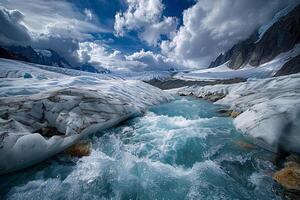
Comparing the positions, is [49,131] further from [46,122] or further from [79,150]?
[79,150]

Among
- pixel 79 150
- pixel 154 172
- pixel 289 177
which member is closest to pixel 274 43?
pixel 289 177

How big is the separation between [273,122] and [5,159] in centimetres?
960

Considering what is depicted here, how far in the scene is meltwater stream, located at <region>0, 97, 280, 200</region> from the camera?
4852mm

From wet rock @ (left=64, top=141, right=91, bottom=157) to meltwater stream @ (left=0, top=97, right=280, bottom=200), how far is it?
233 mm

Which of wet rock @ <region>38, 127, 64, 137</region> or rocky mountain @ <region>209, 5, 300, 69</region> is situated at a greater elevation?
rocky mountain @ <region>209, 5, 300, 69</region>

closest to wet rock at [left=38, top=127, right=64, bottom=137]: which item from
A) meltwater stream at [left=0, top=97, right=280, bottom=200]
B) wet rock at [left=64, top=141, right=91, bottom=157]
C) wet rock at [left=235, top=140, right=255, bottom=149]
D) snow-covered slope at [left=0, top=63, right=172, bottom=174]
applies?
snow-covered slope at [left=0, top=63, right=172, bottom=174]

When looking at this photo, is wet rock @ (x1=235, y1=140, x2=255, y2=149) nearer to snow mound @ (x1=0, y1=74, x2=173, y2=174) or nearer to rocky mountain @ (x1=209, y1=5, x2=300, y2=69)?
snow mound @ (x1=0, y1=74, x2=173, y2=174)

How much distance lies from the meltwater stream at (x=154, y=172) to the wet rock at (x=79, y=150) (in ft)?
0.76

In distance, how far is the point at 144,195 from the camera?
489cm

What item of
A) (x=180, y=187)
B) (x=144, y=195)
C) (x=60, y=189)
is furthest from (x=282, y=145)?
(x=60, y=189)

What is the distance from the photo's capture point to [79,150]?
22.1 ft

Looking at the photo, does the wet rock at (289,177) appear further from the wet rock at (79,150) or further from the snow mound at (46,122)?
the snow mound at (46,122)

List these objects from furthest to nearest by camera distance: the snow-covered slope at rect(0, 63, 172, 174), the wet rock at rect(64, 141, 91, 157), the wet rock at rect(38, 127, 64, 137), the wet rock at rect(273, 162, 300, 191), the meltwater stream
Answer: the wet rock at rect(38, 127, 64, 137) → the wet rock at rect(64, 141, 91, 157) → the snow-covered slope at rect(0, 63, 172, 174) → the meltwater stream → the wet rock at rect(273, 162, 300, 191)

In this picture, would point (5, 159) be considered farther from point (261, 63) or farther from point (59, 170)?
point (261, 63)
